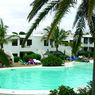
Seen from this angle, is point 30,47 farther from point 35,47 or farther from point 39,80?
point 39,80

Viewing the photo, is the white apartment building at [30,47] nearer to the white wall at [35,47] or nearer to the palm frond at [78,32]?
the white wall at [35,47]

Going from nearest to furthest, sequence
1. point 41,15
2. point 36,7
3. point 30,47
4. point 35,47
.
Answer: point 36,7
point 41,15
point 30,47
point 35,47

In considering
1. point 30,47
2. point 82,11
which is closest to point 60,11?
point 82,11

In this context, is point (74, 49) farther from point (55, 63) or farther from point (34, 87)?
point (55, 63)

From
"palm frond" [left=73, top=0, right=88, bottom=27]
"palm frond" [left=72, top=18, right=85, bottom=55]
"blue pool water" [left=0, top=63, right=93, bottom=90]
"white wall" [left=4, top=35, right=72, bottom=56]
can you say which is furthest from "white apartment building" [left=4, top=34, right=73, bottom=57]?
"palm frond" [left=73, top=0, right=88, bottom=27]

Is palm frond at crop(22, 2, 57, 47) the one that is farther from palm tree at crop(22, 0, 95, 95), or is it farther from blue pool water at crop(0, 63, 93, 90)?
blue pool water at crop(0, 63, 93, 90)

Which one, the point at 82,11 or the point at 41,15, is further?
the point at 82,11

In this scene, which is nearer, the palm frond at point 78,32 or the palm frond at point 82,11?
the palm frond at point 82,11

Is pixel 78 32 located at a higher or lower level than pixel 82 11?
lower

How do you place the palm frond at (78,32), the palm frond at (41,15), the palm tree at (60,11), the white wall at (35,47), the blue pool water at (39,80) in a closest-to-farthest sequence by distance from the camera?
the palm tree at (60,11) < the palm frond at (41,15) < the palm frond at (78,32) < the blue pool water at (39,80) < the white wall at (35,47)

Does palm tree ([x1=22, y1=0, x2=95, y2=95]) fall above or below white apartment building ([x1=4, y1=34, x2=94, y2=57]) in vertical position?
above

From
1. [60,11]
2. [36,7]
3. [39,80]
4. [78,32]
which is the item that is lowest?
[39,80]

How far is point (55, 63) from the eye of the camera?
2548cm

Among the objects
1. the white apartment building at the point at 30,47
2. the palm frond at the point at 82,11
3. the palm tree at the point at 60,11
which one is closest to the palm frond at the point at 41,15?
the palm tree at the point at 60,11
